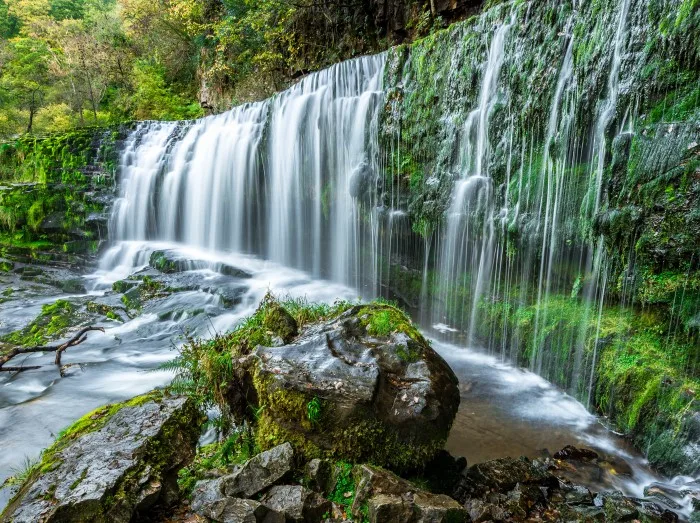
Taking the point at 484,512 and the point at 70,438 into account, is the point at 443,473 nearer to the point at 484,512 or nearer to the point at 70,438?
the point at 484,512

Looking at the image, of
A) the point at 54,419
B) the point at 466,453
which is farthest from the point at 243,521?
the point at 54,419

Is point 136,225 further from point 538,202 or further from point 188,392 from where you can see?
point 538,202

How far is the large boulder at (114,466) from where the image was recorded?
247cm

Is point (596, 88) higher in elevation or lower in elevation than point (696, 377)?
higher

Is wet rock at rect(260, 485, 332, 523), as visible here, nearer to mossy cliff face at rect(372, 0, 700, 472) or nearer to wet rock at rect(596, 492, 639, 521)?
wet rock at rect(596, 492, 639, 521)

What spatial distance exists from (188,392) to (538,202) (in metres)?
5.36

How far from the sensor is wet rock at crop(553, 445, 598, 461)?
436 centimetres

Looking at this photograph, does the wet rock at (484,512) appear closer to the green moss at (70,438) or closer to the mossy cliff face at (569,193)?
the mossy cliff face at (569,193)

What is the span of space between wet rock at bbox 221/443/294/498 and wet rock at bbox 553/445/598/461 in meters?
2.96

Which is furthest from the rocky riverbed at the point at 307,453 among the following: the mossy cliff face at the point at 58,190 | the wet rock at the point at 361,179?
the mossy cliff face at the point at 58,190

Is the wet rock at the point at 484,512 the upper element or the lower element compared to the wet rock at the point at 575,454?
upper

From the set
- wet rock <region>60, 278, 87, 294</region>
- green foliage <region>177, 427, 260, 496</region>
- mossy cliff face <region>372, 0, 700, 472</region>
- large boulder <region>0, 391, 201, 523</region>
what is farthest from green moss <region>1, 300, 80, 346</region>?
mossy cliff face <region>372, 0, 700, 472</region>

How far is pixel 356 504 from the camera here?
2.76 metres

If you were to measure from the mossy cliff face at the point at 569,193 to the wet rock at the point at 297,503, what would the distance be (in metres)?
3.68
